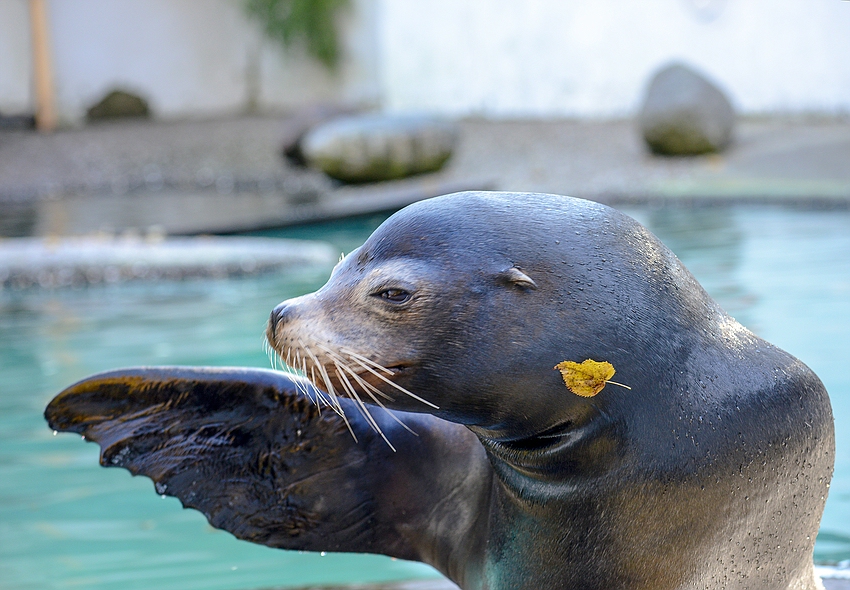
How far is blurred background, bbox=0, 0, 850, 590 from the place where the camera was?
4.16 metres

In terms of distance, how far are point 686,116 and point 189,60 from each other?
1188 cm

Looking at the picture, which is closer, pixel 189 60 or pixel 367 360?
pixel 367 360

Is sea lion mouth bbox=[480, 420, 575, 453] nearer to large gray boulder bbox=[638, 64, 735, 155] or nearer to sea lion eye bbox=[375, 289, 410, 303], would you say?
sea lion eye bbox=[375, 289, 410, 303]

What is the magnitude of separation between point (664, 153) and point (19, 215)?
800 cm

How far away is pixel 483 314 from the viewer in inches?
66.2

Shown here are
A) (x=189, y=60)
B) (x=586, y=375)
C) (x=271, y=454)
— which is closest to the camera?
(x=586, y=375)

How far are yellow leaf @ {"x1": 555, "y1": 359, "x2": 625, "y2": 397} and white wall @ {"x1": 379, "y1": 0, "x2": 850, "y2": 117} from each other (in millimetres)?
15730

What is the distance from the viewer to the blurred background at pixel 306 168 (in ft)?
13.6

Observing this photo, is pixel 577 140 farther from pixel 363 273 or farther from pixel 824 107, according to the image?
pixel 363 273

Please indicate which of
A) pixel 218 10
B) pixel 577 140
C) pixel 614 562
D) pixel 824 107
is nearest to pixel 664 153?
pixel 577 140

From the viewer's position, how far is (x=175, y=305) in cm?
736

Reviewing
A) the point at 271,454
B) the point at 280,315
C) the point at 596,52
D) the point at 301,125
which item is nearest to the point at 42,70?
the point at 301,125

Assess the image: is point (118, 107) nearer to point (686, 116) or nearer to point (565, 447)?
point (686, 116)

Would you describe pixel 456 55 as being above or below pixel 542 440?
below
